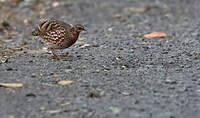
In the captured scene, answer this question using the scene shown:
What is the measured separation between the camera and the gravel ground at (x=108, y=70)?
18.8 ft

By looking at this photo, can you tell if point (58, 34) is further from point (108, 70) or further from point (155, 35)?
point (155, 35)

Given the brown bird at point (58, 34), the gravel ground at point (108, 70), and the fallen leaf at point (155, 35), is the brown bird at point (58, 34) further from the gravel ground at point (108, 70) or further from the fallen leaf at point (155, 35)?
the fallen leaf at point (155, 35)

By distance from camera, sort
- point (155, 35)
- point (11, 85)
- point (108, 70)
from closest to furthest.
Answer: point (11, 85)
point (108, 70)
point (155, 35)

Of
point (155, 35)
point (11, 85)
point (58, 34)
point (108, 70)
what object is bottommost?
point (155, 35)

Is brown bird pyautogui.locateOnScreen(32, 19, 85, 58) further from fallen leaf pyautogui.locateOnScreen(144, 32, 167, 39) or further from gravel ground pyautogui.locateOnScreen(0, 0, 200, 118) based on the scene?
fallen leaf pyautogui.locateOnScreen(144, 32, 167, 39)

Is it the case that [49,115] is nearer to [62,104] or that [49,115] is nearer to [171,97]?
[62,104]

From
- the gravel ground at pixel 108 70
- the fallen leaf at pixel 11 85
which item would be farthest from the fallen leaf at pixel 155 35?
the fallen leaf at pixel 11 85

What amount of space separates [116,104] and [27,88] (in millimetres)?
1224

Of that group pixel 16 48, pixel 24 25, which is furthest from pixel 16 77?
pixel 24 25

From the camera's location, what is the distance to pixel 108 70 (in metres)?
7.57

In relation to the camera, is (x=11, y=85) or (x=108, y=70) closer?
(x=11, y=85)

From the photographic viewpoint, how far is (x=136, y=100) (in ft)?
19.6

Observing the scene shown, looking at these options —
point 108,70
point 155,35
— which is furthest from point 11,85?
point 155,35

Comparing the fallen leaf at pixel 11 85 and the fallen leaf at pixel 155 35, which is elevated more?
the fallen leaf at pixel 11 85
